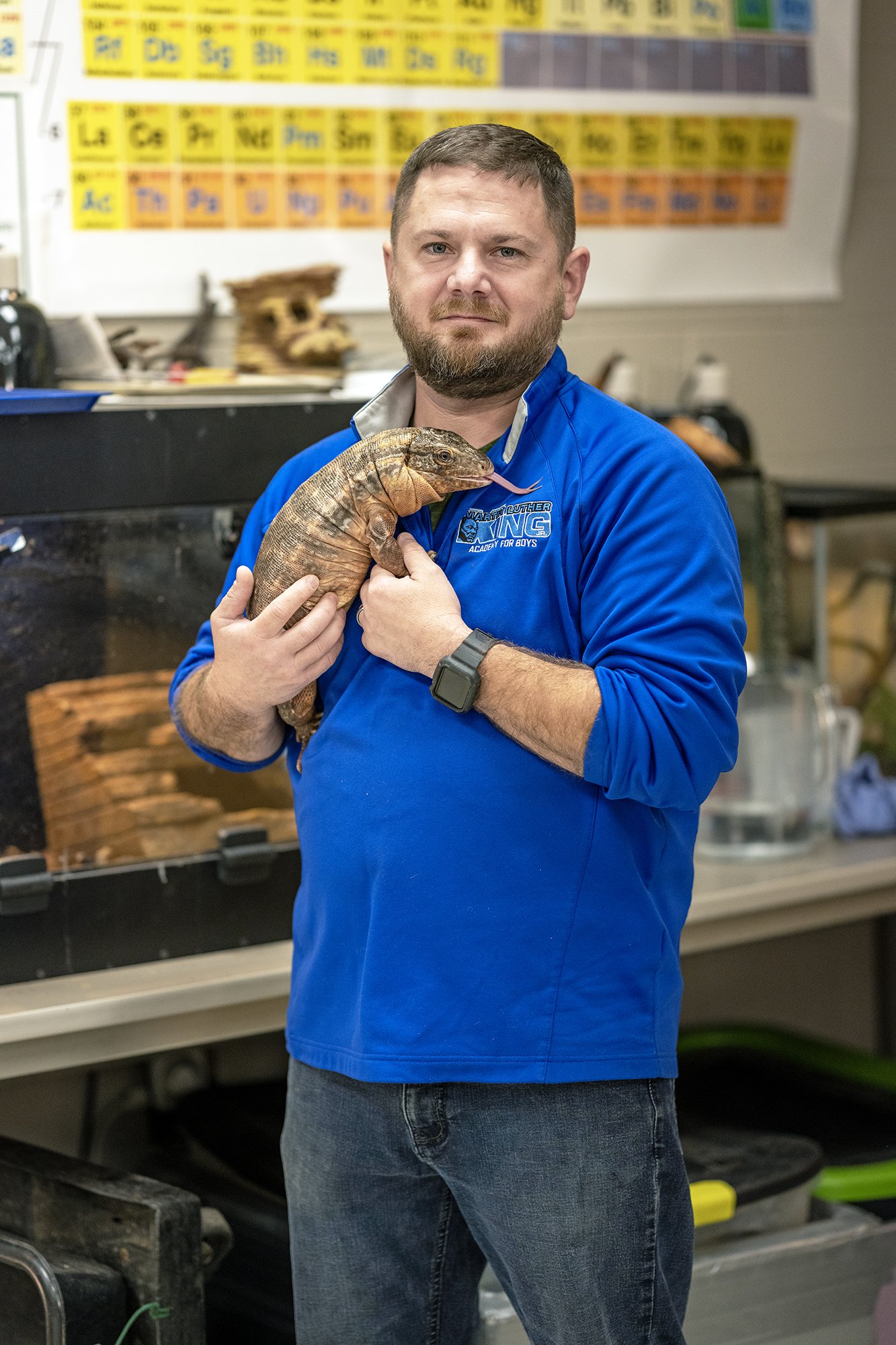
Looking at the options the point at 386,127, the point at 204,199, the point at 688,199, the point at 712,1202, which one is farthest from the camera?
the point at 688,199

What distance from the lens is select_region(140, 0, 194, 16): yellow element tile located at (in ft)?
7.71

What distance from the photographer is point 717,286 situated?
294cm

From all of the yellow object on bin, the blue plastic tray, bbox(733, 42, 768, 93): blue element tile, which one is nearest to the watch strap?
the blue plastic tray

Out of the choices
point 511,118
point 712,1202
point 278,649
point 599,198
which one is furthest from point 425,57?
point 712,1202

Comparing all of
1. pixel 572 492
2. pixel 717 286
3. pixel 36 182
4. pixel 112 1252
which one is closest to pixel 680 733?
pixel 572 492

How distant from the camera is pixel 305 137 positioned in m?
2.53

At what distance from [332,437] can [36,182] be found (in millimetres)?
1021

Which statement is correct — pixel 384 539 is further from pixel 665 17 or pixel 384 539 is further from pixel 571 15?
pixel 665 17

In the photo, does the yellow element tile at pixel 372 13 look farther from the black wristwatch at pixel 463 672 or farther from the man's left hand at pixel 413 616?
the black wristwatch at pixel 463 672

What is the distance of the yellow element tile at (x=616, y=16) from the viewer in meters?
2.75

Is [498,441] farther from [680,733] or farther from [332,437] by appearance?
[680,733]

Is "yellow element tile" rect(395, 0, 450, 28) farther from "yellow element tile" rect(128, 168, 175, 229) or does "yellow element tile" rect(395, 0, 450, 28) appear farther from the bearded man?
the bearded man

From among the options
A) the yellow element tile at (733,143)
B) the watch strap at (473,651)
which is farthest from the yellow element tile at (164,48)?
the watch strap at (473,651)

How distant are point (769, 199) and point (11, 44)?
4.68 feet
